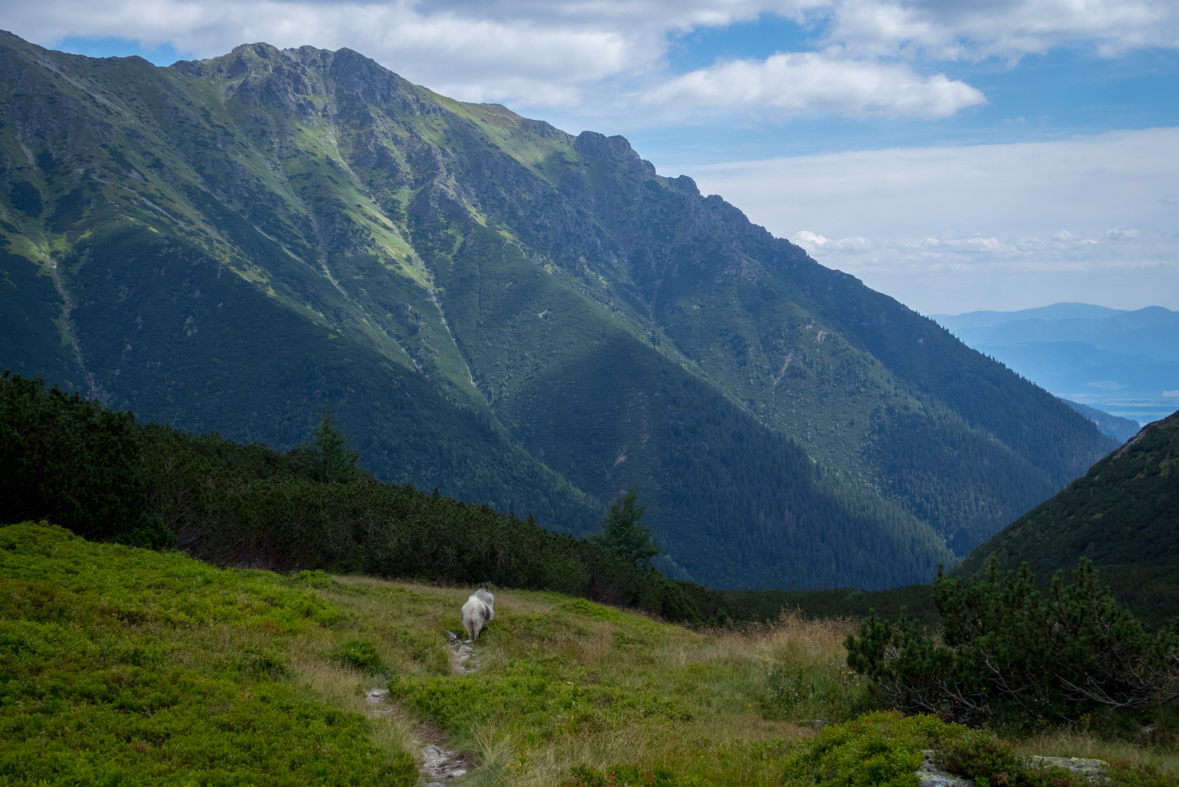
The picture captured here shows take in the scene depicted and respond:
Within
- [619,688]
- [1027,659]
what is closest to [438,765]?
[619,688]

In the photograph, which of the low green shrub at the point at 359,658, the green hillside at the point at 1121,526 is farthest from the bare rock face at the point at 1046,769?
the green hillside at the point at 1121,526

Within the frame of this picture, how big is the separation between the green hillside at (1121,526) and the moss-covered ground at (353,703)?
46.4 meters

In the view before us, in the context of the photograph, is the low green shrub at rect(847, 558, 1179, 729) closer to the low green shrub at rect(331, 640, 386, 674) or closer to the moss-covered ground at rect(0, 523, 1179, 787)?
the moss-covered ground at rect(0, 523, 1179, 787)

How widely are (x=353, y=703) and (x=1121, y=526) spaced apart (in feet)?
280

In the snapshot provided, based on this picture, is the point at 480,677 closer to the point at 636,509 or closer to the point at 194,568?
the point at 194,568

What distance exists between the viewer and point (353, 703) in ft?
35.3

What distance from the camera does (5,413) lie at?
15938mm

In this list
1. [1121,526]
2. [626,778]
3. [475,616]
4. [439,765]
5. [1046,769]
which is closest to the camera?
[1046,769]

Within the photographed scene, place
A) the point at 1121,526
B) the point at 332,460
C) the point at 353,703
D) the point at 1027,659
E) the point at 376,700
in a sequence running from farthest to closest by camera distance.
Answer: the point at 1121,526
the point at 332,460
the point at 376,700
the point at 353,703
the point at 1027,659

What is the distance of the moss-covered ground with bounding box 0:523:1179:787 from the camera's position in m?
7.91

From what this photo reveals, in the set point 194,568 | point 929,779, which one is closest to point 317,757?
point 929,779

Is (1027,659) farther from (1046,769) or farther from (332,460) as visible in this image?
(332,460)

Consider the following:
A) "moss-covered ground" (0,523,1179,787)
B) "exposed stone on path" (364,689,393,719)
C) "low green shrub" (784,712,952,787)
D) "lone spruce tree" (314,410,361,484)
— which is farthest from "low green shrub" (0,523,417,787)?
"lone spruce tree" (314,410,361,484)

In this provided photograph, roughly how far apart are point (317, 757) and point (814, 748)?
6.66 m
